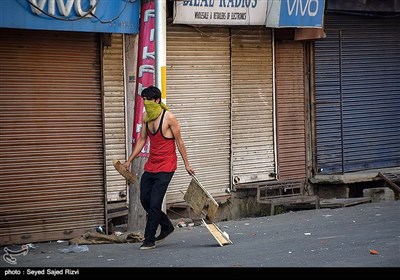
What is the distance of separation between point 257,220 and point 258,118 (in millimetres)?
2124

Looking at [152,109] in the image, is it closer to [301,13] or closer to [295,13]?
[295,13]

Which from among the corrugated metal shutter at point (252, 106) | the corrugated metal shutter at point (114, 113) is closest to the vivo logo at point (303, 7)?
the corrugated metal shutter at point (252, 106)

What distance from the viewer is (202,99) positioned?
15.1m

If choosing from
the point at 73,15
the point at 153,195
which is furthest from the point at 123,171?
the point at 73,15

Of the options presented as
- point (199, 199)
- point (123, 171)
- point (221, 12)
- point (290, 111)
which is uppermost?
point (221, 12)

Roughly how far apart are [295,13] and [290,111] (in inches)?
74.0

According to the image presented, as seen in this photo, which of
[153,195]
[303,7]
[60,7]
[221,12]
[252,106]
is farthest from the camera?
[252,106]

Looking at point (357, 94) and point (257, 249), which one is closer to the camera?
point (257, 249)

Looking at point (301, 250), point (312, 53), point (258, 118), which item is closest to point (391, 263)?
point (301, 250)

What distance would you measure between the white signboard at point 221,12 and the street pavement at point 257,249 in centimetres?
316

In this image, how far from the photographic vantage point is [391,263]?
385 inches

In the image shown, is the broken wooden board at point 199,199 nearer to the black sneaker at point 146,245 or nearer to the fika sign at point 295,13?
the black sneaker at point 146,245

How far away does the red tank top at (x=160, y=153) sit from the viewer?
11.3 m

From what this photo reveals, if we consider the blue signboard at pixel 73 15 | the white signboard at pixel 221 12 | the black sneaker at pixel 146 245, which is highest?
the white signboard at pixel 221 12
